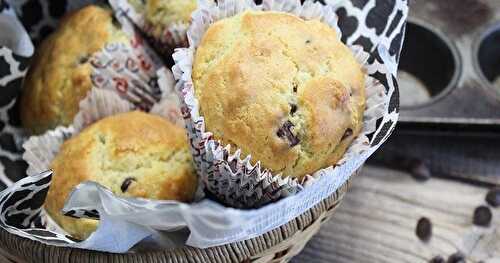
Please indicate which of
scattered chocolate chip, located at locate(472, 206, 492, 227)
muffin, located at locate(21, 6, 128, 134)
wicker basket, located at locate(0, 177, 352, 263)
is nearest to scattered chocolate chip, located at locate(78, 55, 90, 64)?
muffin, located at locate(21, 6, 128, 134)

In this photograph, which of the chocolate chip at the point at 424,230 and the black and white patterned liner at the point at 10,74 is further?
the chocolate chip at the point at 424,230

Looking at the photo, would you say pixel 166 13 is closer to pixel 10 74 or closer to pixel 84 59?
pixel 84 59

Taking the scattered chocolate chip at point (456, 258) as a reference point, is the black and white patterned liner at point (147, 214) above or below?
above

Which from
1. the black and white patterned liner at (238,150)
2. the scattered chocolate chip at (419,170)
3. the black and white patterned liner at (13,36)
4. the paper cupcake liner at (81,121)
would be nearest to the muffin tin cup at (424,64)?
the scattered chocolate chip at (419,170)

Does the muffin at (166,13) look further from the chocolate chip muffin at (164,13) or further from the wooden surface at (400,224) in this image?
the wooden surface at (400,224)

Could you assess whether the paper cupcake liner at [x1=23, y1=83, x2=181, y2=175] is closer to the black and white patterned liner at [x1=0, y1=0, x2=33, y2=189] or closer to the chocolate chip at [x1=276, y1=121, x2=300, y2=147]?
the black and white patterned liner at [x1=0, y1=0, x2=33, y2=189]
